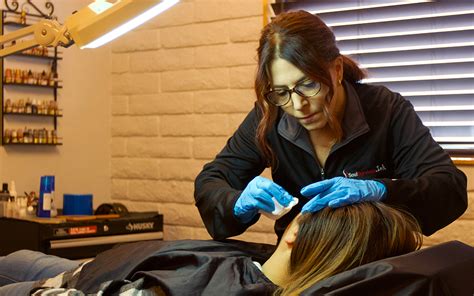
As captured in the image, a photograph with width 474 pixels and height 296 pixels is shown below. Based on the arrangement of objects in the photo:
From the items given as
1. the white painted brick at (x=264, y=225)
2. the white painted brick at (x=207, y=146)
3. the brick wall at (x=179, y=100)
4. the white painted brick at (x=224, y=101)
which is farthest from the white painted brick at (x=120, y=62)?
the white painted brick at (x=264, y=225)

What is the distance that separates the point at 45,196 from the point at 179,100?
0.70 meters

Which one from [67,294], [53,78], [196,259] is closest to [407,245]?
[196,259]

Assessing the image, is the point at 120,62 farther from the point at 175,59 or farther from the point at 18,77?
the point at 18,77

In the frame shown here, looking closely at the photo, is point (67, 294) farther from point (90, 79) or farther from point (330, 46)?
point (90, 79)

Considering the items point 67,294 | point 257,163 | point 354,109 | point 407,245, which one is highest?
point 354,109

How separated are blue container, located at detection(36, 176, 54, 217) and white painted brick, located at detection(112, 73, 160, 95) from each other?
60 centimetres

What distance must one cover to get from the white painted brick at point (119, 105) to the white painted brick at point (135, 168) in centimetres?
22

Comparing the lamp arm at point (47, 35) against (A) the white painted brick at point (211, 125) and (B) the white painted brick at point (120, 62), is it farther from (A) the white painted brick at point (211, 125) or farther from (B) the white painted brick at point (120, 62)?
(B) the white painted brick at point (120, 62)

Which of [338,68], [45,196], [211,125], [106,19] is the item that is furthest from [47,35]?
[211,125]

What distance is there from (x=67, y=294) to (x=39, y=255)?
45 centimetres

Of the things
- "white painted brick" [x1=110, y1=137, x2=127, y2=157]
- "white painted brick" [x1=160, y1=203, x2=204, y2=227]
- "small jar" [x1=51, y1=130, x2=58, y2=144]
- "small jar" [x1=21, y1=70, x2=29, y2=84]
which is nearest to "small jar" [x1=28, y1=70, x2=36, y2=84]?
"small jar" [x1=21, y1=70, x2=29, y2=84]

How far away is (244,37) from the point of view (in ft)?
8.98

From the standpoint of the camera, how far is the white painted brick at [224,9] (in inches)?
107

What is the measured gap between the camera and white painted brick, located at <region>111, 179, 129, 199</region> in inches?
124
